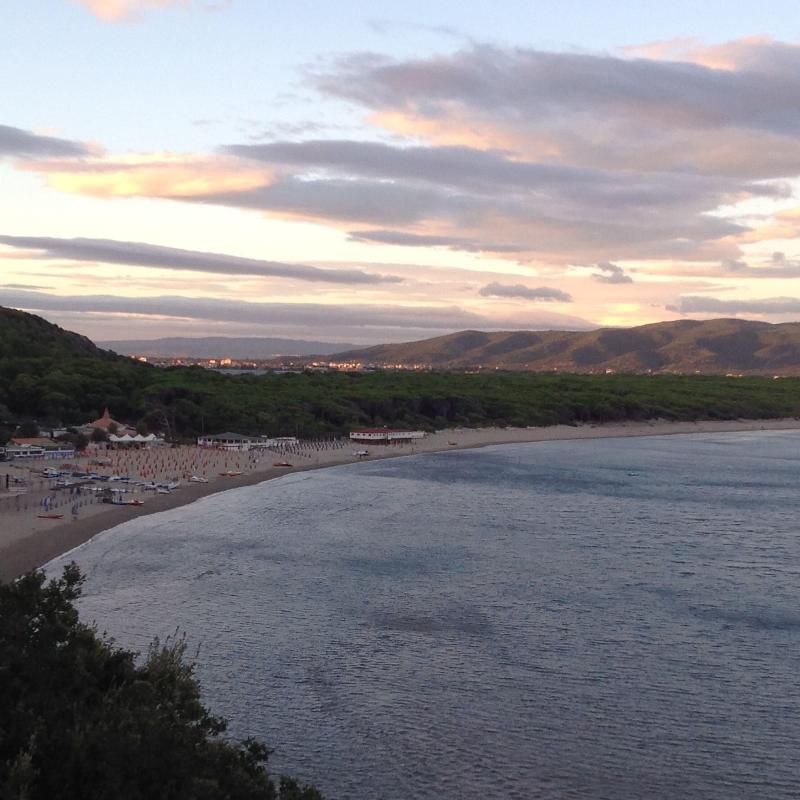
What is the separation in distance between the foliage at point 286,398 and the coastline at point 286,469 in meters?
4.04

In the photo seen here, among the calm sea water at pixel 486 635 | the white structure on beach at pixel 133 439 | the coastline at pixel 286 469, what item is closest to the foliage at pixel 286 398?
the coastline at pixel 286 469

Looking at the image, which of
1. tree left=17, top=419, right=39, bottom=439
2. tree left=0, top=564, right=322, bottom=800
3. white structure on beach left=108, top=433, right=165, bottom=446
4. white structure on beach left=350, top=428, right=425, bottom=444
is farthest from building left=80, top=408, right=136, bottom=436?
tree left=0, top=564, right=322, bottom=800

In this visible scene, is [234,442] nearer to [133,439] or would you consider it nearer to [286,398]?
[133,439]

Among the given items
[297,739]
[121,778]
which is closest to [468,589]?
[297,739]

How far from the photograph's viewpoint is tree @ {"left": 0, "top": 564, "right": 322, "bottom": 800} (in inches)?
436

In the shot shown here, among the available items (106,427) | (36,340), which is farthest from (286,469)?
(36,340)

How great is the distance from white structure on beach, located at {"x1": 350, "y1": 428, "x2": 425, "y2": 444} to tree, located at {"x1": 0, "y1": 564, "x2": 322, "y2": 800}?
74015mm

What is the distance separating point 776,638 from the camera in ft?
86.7

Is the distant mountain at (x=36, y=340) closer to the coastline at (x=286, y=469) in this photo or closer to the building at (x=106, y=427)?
the building at (x=106, y=427)

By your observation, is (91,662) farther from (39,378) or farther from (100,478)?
(39,378)

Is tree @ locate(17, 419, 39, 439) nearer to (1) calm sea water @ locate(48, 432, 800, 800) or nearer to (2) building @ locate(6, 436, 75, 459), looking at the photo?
(2) building @ locate(6, 436, 75, 459)

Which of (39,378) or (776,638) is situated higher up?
(39,378)

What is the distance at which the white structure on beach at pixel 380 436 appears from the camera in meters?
88.8

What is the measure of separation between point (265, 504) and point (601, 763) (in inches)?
1347
